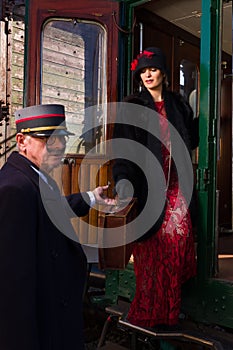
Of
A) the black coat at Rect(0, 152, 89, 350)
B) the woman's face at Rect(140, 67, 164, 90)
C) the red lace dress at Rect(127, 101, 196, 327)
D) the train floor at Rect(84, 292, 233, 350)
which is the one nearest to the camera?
the black coat at Rect(0, 152, 89, 350)

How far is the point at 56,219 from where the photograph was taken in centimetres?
180

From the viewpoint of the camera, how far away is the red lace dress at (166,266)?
8.77ft

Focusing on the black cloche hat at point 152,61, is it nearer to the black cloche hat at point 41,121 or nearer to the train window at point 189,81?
the black cloche hat at point 41,121

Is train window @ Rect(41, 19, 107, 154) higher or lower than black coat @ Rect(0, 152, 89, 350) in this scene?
higher

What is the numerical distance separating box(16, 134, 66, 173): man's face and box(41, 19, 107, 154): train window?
186cm

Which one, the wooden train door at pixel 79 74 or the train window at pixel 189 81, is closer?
the wooden train door at pixel 79 74

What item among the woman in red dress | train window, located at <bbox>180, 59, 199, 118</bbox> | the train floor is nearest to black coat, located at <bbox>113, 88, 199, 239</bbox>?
the woman in red dress

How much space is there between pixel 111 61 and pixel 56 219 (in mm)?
2146

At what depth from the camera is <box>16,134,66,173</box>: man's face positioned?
1787mm

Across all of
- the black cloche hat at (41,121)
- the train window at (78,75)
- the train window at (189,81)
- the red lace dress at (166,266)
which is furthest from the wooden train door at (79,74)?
the black cloche hat at (41,121)

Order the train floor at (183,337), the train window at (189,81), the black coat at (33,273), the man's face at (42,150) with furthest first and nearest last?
the train window at (189,81) < the train floor at (183,337) < the man's face at (42,150) < the black coat at (33,273)

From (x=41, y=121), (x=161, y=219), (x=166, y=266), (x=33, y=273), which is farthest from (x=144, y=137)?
(x=33, y=273)

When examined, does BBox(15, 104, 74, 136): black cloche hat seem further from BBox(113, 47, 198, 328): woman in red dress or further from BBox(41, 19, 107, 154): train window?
BBox(41, 19, 107, 154): train window

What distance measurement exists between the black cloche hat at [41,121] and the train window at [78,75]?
177 centimetres
